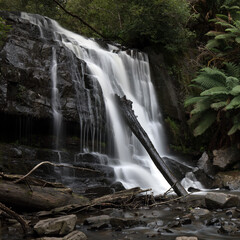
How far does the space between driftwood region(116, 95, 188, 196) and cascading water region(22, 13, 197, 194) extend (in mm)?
339

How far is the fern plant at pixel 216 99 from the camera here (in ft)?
32.0

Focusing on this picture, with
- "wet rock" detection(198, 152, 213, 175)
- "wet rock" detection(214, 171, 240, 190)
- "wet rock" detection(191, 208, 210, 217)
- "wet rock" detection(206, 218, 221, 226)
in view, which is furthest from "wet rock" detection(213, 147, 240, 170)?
"wet rock" detection(206, 218, 221, 226)

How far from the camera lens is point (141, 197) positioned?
19.8 feet

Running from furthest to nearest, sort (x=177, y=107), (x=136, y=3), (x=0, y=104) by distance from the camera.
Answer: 1. (x=136, y=3)
2. (x=177, y=107)
3. (x=0, y=104)

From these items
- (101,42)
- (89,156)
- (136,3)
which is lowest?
(89,156)

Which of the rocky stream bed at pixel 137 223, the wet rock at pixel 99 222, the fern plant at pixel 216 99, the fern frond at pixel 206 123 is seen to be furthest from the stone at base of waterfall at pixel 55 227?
the fern frond at pixel 206 123

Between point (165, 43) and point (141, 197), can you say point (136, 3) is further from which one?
point (141, 197)

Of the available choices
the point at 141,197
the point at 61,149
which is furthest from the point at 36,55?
the point at 141,197

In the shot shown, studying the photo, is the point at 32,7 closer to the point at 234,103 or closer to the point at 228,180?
the point at 234,103

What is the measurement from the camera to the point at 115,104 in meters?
9.75

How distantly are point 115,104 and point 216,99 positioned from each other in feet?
12.1

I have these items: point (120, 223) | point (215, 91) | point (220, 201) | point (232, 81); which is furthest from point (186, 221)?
point (232, 81)

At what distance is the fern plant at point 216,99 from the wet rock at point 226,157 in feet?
2.60

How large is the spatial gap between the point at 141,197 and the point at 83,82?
432 cm
